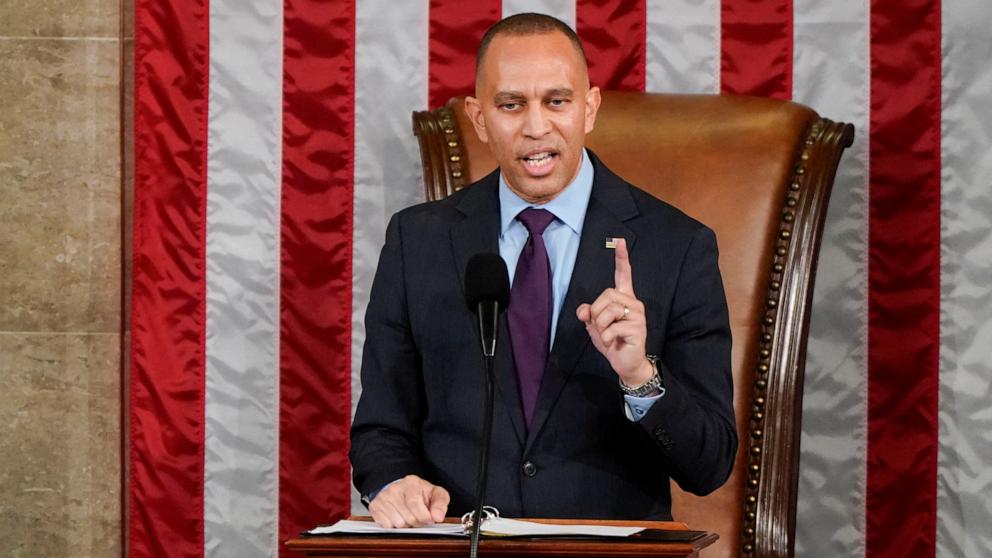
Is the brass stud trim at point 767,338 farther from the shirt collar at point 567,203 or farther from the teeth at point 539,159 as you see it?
the teeth at point 539,159

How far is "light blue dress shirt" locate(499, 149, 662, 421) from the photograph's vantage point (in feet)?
6.91

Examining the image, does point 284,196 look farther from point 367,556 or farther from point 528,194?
point 367,556

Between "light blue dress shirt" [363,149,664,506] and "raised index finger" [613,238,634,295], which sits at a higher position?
"light blue dress shirt" [363,149,664,506]

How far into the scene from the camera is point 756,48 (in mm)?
2852

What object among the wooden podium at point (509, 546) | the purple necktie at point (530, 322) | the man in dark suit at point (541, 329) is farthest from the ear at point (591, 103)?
the wooden podium at point (509, 546)

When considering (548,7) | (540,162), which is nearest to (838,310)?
(548,7)

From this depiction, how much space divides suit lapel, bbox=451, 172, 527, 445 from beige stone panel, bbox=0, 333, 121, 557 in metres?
1.11

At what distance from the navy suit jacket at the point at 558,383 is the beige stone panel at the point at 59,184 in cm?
102

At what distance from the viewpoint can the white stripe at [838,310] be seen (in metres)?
2.81

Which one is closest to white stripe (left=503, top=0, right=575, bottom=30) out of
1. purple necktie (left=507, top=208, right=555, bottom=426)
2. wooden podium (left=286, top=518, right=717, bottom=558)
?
purple necktie (left=507, top=208, right=555, bottom=426)

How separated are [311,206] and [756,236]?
0.99 m

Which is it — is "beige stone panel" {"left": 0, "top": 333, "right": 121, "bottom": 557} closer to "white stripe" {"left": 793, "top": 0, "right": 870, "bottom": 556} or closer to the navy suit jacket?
the navy suit jacket

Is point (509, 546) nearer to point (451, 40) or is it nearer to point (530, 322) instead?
point (530, 322)

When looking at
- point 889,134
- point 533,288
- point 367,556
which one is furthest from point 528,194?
point 889,134
